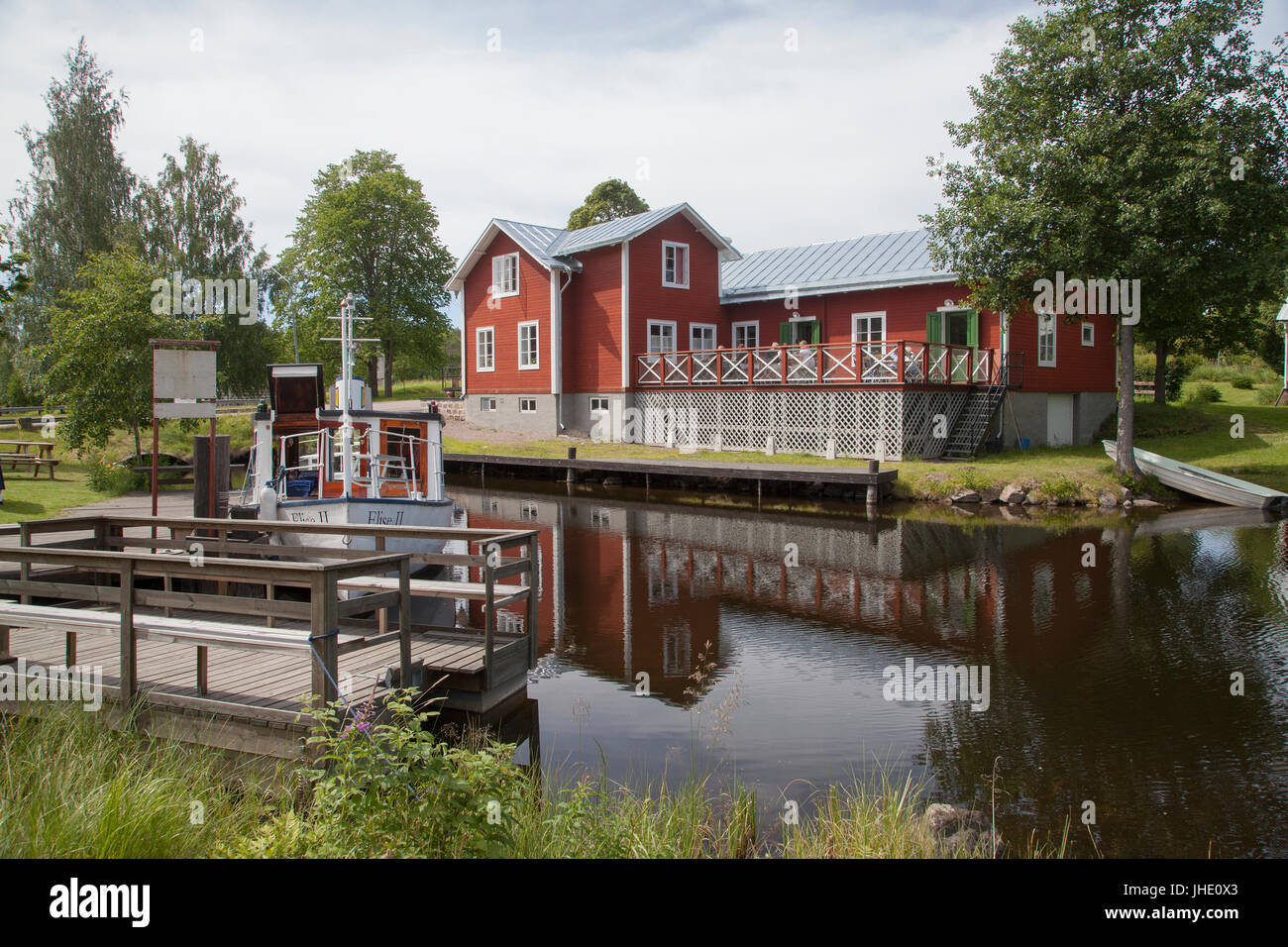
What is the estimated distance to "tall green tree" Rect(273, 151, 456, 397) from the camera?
46219mm

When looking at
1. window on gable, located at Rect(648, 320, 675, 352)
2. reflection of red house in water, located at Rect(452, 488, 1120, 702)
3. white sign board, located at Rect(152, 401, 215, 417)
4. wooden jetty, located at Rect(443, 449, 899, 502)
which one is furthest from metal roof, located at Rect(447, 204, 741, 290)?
white sign board, located at Rect(152, 401, 215, 417)

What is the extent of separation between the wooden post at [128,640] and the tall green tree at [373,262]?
40.4 metres

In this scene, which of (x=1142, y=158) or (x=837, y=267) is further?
(x=837, y=267)

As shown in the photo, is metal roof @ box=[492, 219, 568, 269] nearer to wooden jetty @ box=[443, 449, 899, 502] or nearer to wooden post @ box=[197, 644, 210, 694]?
wooden jetty @ box=[443, 449, 899, 502]

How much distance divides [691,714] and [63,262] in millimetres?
38346

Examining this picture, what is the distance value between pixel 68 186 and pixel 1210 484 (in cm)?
4198

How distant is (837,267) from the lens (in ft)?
99.8

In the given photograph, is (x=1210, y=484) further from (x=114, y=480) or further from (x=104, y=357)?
(x=104, y=357)

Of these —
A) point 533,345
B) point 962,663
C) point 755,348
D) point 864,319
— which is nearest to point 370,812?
point 962,663

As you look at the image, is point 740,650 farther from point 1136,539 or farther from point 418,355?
point 418,355

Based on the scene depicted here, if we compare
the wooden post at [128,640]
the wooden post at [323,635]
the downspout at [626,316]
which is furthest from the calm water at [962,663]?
the downspout at [626,316]

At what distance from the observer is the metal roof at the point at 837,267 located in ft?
92.5

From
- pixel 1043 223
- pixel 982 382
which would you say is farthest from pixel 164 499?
pixel 982 382

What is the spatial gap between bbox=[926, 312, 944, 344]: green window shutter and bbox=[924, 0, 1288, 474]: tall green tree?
516 cm
